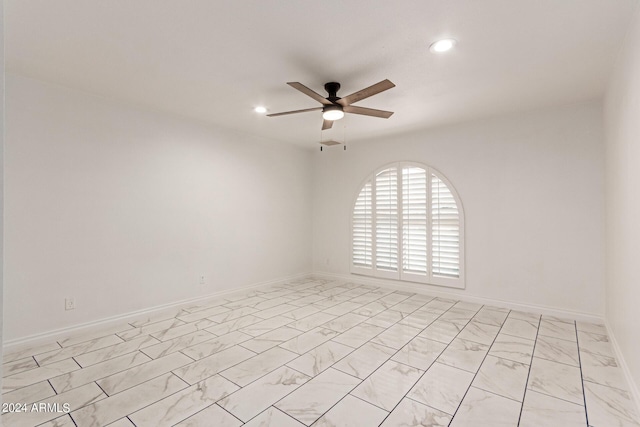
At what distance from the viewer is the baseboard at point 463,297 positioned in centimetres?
392

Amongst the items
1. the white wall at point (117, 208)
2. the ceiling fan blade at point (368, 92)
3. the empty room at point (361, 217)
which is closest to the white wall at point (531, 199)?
the empty room at point (361, 217)

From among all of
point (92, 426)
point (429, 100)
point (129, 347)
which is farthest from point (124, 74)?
point (429, 100)

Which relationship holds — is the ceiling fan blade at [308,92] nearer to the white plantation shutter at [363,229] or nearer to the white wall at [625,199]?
the white wall at [625,199]

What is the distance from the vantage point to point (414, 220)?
5.16m

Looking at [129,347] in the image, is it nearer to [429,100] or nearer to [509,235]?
[429,100]

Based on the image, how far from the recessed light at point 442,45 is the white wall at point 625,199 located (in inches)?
45.0

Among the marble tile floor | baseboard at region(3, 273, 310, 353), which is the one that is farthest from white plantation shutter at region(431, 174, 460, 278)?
baseboard at region(3, 273, 310, 353)

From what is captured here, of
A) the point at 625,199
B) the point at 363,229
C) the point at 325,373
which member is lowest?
the point at 325,373

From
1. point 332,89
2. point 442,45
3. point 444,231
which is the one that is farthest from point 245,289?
point 442,45

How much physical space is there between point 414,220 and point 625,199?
2736mm

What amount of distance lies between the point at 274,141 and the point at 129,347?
3804mm

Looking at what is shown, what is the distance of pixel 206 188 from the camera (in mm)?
4742

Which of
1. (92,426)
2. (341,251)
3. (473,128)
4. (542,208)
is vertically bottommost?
(92,426)

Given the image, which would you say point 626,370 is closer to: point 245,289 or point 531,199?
point 531,199
